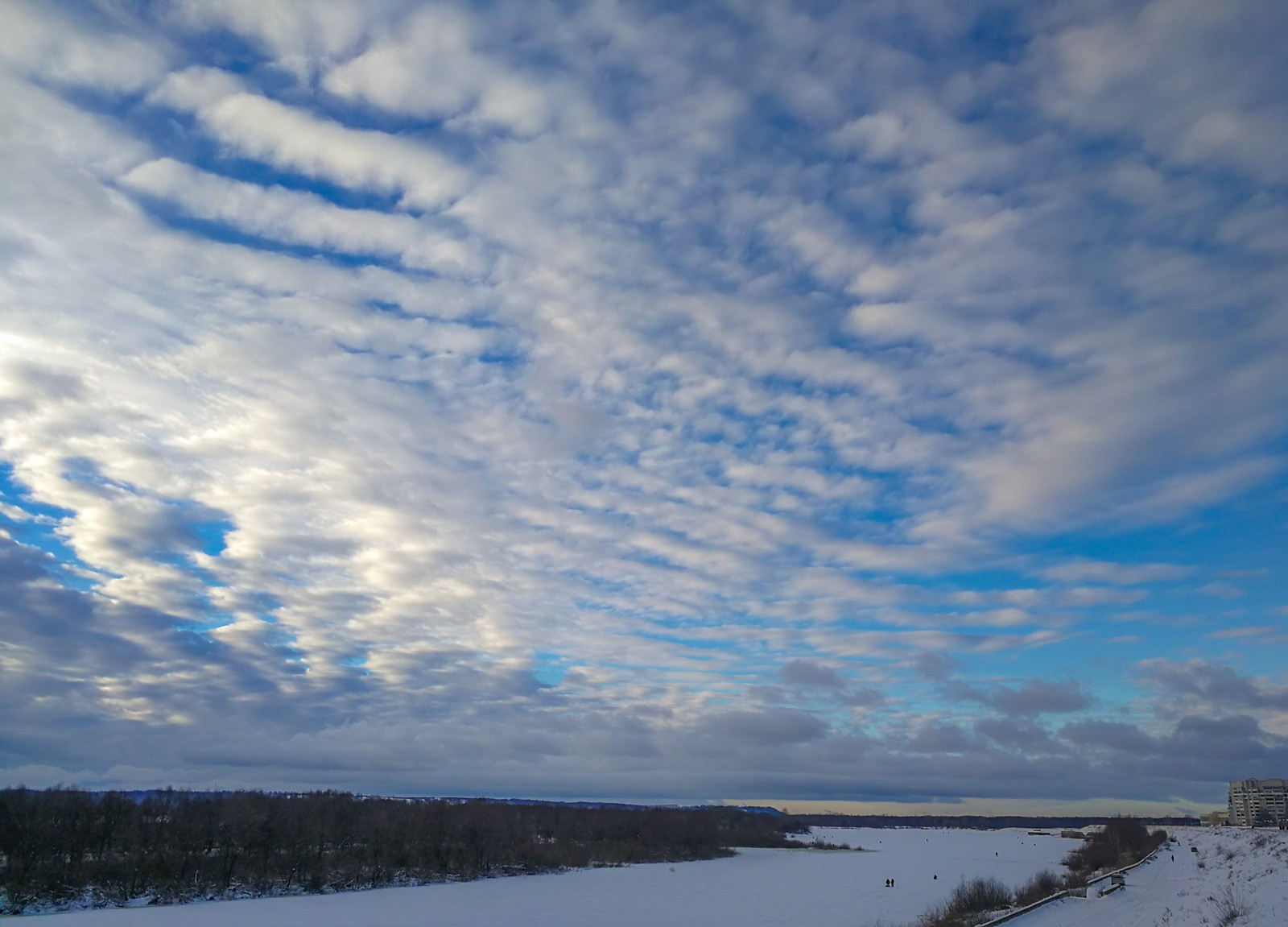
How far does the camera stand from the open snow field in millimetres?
52844

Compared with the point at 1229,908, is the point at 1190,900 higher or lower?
lower

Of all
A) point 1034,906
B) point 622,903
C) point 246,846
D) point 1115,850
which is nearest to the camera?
point 1034,906

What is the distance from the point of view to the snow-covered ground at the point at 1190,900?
119ft

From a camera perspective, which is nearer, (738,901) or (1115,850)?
(738,901)

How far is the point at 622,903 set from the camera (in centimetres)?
6425

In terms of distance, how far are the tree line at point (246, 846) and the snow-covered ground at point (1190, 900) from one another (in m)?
66.9

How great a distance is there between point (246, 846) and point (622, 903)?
42599 mm

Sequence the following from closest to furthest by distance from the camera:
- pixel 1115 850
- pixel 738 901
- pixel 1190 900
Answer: pixel 1190 900 → pixel 738 901 → pixel 1115 850

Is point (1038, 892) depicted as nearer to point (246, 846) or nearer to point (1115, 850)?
point (1115, 850)

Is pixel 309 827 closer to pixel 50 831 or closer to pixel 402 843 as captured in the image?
pixel 402 843

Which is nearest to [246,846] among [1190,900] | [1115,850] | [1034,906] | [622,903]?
[622,903]

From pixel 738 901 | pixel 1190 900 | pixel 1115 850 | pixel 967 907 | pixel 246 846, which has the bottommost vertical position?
pixel 1115 850

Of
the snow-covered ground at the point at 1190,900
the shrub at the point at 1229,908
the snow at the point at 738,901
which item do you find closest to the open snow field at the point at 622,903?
the snow at the point at 738,901

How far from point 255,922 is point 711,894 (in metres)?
36.1
